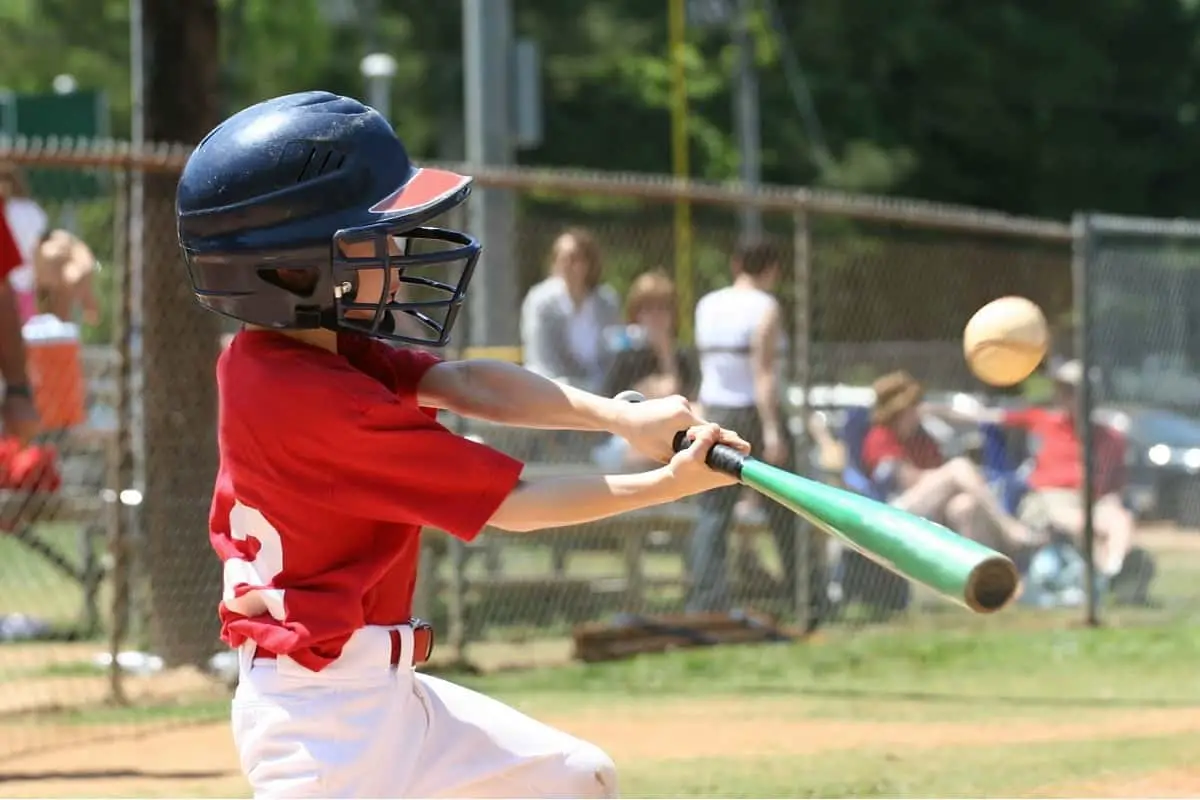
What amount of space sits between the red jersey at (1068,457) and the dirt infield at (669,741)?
13.0 feet

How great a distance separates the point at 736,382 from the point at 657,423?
687 centimetres

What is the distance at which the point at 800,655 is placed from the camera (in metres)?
10.1

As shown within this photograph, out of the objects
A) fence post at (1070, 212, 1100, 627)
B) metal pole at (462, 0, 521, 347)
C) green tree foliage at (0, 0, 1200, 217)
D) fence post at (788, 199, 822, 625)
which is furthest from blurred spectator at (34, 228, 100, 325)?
green tree foliage at (0, 0, 1200, 217)

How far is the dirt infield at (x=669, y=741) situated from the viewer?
7055 millimetres

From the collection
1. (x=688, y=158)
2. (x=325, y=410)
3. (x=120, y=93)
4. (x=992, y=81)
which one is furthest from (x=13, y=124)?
(x=992, y=81)

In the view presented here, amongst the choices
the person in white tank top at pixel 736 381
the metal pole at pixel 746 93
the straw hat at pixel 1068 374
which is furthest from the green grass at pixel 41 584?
the metal pole at pixel 746 93

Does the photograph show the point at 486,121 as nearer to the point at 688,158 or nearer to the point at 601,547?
the point at 601,547

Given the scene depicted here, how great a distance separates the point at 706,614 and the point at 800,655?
0.65 metres

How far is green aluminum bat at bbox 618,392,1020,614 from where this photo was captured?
10.7 feet

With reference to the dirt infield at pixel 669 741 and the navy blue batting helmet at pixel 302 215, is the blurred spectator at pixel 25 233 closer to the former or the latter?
the dirt infield at pixel 669 741

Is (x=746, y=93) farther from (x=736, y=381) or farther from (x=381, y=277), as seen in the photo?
(x=381, y=277)

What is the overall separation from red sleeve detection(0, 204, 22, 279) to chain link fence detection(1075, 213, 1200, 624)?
6.38 meters

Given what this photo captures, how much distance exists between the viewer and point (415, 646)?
3973 mm

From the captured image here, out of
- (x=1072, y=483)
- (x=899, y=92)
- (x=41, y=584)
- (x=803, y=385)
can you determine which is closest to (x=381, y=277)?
(x=803, y=385)
